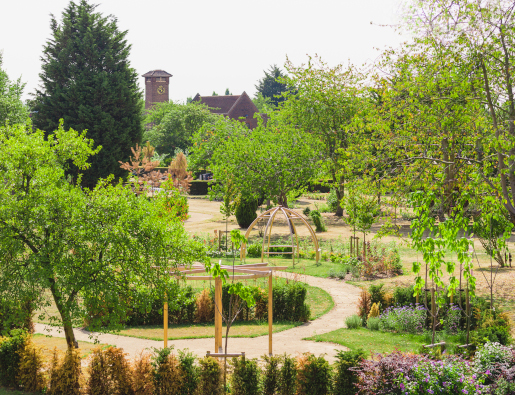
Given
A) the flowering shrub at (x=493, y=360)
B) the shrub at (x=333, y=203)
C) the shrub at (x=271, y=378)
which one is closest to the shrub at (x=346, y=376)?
the shrub at (x=271, y=378)

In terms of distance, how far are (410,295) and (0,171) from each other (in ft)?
31.4

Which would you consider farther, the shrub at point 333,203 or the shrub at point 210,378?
the shrub at point 333,203

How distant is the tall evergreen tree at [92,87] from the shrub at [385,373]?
104ft

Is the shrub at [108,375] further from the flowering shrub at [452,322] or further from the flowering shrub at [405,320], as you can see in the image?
the flowering shrub at [452,322]

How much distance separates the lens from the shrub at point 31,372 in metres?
7.89

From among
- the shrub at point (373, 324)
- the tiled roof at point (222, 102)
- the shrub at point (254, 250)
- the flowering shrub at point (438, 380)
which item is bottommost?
the shrub at point (373, 324)

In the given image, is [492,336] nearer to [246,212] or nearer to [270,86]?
[246,212]

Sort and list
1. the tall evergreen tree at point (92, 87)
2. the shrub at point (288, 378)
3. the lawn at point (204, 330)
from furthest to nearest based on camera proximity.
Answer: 1. the tall evergreen tree at point (92, 87)
2. the lawn at point (204, 330)
3. the shrub at point (288, 378)

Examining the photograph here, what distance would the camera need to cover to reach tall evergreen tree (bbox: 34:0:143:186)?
35406 mm

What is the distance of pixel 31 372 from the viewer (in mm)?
7906

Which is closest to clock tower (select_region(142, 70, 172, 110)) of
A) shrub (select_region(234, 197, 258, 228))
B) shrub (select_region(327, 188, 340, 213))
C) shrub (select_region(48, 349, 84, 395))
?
shrub (select_region(327, 188, 340, 213))

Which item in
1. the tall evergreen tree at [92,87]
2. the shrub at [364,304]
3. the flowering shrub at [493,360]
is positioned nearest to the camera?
the flowering shrub at [493,360]

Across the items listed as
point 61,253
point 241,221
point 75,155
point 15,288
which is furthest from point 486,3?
point 241,221

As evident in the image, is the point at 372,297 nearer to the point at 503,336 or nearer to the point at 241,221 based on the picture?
the point at 503,336
